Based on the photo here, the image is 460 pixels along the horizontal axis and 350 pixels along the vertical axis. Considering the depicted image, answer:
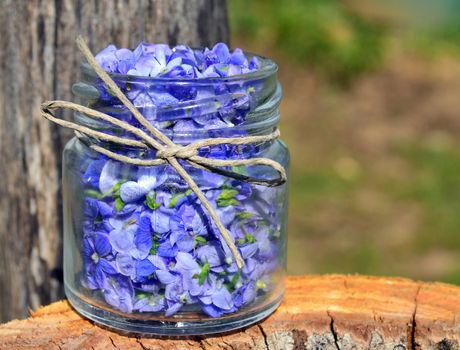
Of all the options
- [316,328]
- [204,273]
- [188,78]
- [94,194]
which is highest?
[188,78]

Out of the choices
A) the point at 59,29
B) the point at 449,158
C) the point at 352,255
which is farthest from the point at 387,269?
the point at 59,29

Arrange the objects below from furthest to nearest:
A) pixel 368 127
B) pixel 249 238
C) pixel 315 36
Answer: pixel 315 36 < pixel 368 127 < pixel 249 238

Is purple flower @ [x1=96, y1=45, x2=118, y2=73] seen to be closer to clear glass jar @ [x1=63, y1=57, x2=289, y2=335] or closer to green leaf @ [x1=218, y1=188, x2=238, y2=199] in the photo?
clear glass jar @ [x1=63, y1=57, x2=289, y2=335]

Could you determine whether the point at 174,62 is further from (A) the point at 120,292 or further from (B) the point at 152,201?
(A) the point at 120,292

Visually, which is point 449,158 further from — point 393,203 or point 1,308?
point 1,308

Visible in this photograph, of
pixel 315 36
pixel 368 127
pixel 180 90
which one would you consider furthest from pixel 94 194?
pixel 315 36

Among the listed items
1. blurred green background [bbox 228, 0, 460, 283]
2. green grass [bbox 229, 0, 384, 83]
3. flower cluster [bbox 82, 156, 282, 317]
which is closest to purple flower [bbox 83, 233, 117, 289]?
flower cluster [bbox 82, 156, 282, 317]

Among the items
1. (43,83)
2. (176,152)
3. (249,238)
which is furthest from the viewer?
(43,83)
